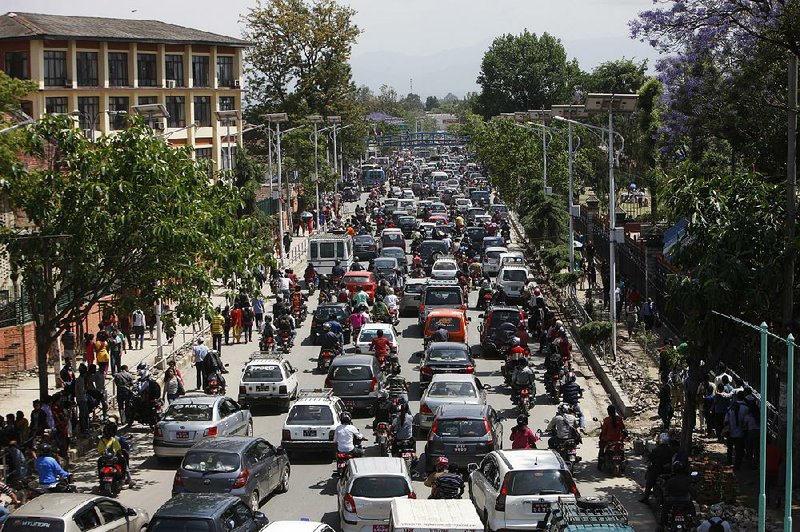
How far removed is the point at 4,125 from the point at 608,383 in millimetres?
17119

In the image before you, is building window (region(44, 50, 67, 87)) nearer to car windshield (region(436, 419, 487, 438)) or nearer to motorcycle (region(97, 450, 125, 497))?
motorcycle (region(97, 450, 125, 497))

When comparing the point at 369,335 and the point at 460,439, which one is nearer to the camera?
the point at 460,439

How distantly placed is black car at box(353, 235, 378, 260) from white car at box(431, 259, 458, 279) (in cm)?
1086

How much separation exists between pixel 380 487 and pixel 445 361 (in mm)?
13166

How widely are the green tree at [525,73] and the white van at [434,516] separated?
14107 centimetres

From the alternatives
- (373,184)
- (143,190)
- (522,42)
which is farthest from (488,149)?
(143,190)

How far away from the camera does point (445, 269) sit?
2093 inches

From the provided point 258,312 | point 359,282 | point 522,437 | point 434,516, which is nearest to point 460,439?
point 522,437

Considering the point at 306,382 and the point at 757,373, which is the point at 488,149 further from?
the point at 757,373

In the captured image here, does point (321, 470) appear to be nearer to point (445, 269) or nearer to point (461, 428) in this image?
Result: point (461, 428)

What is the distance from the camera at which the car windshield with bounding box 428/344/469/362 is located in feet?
107

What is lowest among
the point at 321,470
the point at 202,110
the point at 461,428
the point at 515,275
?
the point at 321,470

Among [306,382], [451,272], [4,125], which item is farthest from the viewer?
[451,272]

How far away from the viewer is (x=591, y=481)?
24.3 meters
